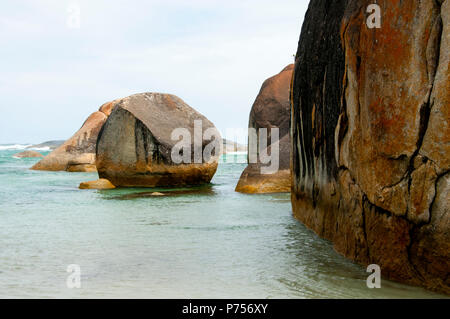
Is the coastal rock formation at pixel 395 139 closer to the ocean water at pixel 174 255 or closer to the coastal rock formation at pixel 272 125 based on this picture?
the ocean water at pixel 174 255

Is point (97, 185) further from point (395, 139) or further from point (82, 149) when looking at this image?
point (395, 139)

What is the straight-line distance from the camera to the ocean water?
137 inches

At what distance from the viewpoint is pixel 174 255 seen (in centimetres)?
454

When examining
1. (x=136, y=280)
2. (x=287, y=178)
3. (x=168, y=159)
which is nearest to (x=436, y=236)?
(x=136, y=280)

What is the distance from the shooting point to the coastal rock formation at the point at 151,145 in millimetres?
11461

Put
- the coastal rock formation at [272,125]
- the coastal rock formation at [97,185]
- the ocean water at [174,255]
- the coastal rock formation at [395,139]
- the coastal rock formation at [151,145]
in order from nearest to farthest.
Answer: the coastal rock formation at [395,139]
the ocean water at [174,255]
the coastal rock formation at [272,125]
the coastal rock formation at [151,145]
the coastal rock formation at [97,185]

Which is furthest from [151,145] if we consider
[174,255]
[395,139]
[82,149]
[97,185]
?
[395,139]

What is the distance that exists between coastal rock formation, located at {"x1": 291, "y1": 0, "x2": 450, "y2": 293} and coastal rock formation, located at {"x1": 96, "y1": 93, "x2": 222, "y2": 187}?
24.4ft

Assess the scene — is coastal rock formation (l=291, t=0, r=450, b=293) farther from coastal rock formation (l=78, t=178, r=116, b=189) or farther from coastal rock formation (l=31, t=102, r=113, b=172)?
coastal rock formation (l=31, t=102, r=113, b=172)

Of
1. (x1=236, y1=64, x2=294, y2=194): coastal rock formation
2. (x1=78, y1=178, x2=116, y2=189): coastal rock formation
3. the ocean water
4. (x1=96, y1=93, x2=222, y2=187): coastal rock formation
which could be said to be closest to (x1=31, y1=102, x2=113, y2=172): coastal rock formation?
(x1=96, y1=93, x2=222, y2=187): coastal rock formation

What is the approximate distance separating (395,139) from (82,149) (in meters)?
16.7

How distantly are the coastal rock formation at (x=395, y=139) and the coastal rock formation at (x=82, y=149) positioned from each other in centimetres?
1538

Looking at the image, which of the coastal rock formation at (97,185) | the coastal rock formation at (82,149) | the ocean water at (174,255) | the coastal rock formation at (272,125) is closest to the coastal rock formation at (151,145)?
→ the coastal rock formation at (97,185)

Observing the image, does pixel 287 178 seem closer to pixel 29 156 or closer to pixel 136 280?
pixel 136 280
